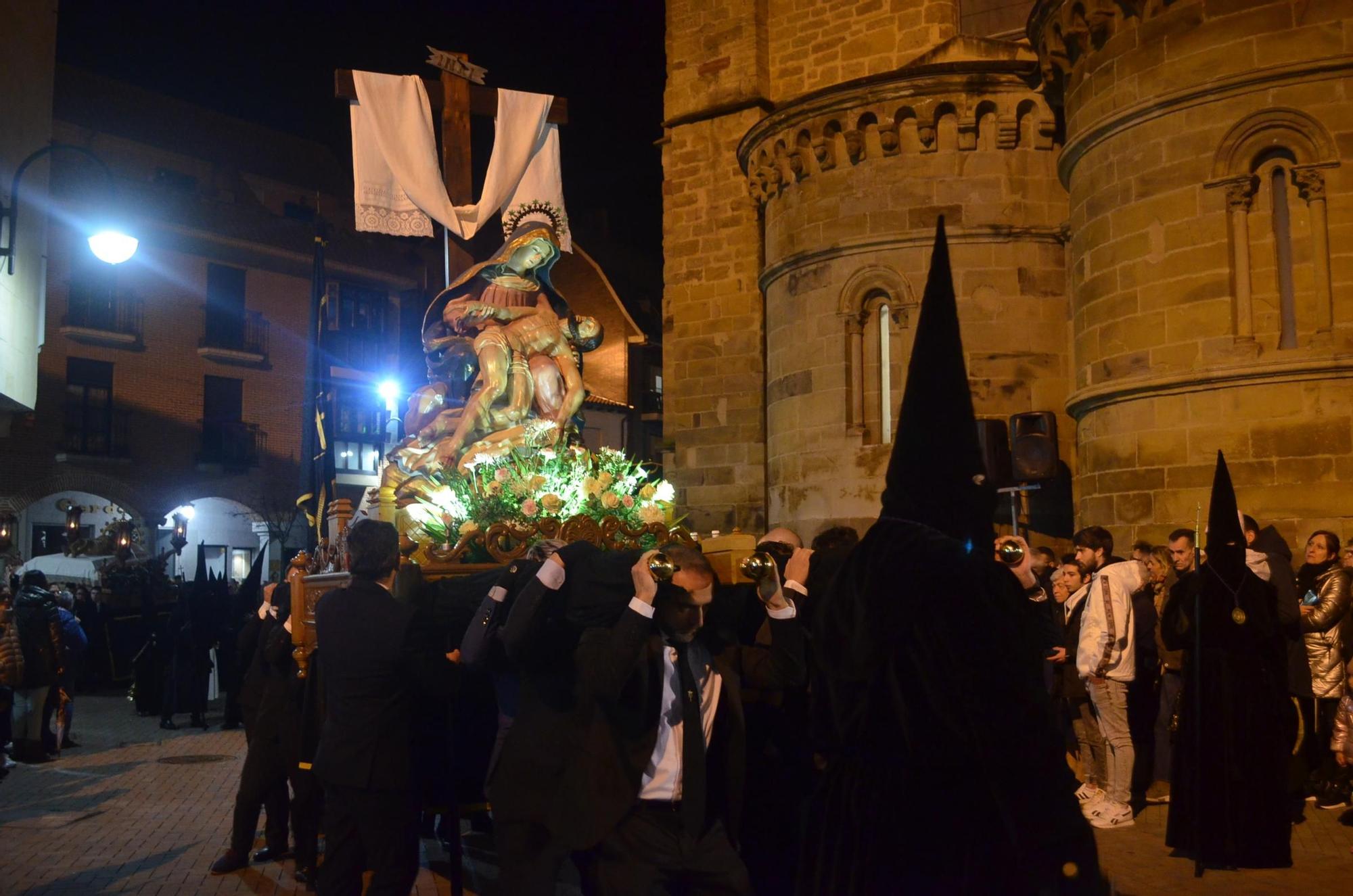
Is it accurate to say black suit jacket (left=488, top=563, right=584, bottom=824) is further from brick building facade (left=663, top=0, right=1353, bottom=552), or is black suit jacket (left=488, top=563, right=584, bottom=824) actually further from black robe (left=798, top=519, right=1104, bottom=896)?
brick building facade (left=663, top=0, right=1353, bottom=552)

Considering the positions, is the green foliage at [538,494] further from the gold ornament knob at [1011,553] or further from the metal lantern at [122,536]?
the metal lantern at [122,536]

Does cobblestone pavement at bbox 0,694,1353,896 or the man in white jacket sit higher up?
the man in white jacket

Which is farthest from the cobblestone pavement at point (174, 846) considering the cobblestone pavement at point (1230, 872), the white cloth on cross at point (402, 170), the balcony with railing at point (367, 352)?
the balcony with railing at point (367, 352)

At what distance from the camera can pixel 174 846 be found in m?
8.37

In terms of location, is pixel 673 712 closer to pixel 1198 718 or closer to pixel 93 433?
pixel 1198 718

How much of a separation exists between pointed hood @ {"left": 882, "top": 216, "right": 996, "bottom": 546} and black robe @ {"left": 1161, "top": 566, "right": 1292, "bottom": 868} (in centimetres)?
457

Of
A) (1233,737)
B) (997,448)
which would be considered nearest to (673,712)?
(1233,737)

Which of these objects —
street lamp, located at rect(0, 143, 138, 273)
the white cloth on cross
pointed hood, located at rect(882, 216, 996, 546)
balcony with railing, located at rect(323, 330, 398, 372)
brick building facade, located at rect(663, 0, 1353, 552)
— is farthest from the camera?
balcony with railing, located at rect(323, 330, 398, 372)

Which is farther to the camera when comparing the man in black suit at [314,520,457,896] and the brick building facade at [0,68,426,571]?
the brick building facade at [0,68,426,571]

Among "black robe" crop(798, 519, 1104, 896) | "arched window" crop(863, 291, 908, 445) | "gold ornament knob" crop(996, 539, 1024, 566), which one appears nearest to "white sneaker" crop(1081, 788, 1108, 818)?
"gold ornament knob" crop(996, 539, 1024, 566)

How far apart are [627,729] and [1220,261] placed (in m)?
10.1

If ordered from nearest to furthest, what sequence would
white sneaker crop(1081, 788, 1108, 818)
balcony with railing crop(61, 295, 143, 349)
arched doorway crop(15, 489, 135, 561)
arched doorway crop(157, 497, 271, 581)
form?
1. white sneaker crop(1081, 788, 1108, 818)
2. arched doorway crop(15, 489, 135, 561)
3. balcony with railing crop(61, 295, 143, 349)
4. arched doorway crop(157, 497, 271, 581)

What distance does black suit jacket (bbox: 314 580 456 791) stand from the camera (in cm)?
502

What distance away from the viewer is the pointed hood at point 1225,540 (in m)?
7.25
